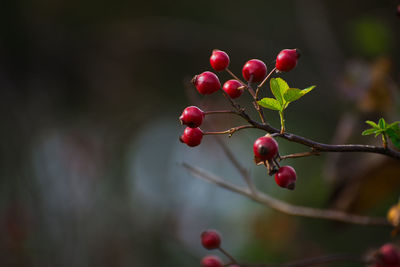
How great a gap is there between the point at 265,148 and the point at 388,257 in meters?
0.72

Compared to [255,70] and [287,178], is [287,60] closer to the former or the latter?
[255,70]

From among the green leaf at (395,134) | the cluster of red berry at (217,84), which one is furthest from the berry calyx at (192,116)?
→ the green leaf at (395,134)

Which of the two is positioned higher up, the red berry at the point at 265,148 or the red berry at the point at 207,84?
the red berry at the point at 207,84

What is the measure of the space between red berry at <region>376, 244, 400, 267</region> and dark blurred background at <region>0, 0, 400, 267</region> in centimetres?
45

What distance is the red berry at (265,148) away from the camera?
0.76 meters

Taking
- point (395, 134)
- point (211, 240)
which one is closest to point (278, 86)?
point (395, 134)

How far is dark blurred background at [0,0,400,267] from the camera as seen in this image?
2.36 meters

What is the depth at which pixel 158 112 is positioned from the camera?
6305 millimetres

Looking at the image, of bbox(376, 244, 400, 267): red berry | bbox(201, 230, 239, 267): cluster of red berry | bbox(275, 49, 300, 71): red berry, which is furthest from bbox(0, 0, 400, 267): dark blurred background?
bbox(275, 49, 300, 71): red berry

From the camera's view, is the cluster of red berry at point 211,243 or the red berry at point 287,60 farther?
the cluster of red berry at point 211,243

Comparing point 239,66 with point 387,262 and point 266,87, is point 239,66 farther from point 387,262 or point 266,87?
point 387,262

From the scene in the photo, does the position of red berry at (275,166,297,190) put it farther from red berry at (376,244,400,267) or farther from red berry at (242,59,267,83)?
red berry at (376,244,400,267)

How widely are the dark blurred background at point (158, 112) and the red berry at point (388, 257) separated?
45 cm

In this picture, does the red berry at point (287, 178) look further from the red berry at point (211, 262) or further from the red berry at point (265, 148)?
the red berry at point (211, 262)
